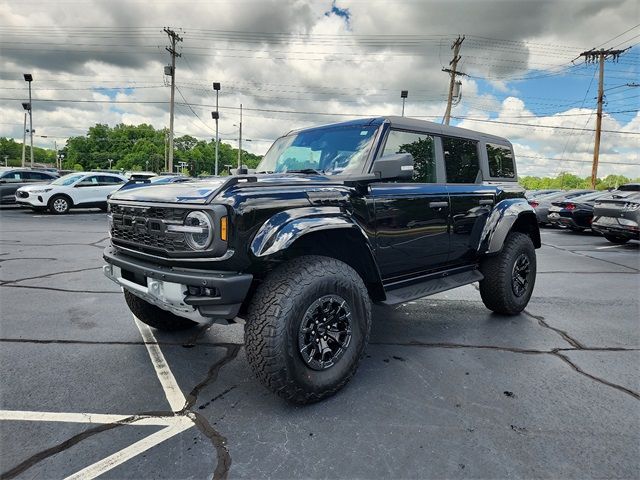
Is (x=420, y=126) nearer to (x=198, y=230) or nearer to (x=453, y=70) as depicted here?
(x=198, y=230)

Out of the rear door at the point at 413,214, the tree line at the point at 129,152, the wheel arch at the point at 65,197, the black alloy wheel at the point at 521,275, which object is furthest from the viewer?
the tree line at the point at 129,152

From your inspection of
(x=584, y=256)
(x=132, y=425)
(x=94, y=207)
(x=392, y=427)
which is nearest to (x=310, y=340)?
(x=392, y=427)

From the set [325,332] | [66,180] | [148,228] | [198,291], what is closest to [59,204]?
[66,180]

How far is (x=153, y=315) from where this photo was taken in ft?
12.1

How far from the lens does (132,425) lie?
2395 mm

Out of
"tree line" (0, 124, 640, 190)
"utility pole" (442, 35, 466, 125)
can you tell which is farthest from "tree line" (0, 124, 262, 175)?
"utility pole" (442, 35, 466, 125)

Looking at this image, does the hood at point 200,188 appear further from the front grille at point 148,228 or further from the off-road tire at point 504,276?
the off-road tire at point 504,276

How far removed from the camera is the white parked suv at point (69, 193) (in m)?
14.9

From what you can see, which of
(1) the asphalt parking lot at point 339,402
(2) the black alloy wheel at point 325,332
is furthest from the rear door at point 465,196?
(2) the black alloy wheel at point 325,332

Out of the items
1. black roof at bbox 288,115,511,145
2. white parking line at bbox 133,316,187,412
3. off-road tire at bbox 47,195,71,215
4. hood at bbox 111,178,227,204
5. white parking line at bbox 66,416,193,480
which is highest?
black roof at bbox 288,115,511,145

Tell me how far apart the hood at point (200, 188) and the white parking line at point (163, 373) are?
1.30 m

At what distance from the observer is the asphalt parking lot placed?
2105mm

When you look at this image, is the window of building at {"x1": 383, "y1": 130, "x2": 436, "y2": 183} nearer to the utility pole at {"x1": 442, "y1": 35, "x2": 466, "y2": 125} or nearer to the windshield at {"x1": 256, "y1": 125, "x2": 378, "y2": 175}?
the windshield at {"x1": 256, "y1": 125, "x2": 378, "y2": 175}

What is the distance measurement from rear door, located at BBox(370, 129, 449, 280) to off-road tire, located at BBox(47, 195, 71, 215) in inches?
618
